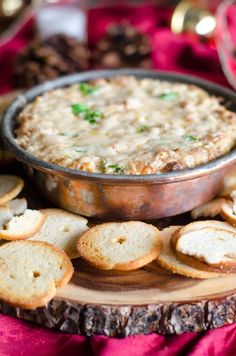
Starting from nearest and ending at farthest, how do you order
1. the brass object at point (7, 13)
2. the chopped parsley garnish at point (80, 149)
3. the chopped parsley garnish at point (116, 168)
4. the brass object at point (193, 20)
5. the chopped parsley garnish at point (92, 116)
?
1. the chopped parsley garnish at point (116, 168)
2. the chopped parsley garnish at point (80, 149)
3. the chopped parsley garnish at point (92, 116)
4. the brass object at point (193, 20)
5. the brass object at point (7, 13)

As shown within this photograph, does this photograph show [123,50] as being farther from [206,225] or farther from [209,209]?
[206,225]

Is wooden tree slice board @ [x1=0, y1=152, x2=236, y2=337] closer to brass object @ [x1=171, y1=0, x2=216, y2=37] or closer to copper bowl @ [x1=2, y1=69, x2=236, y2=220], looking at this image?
copper bowl @ [x1=2, y1=69, x2=236, y2=220]

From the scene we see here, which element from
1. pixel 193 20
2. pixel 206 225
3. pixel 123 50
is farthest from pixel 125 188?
pixel 193 20

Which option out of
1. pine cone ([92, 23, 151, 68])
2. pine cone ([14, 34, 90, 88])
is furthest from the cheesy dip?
pine cone ([92, 23, 151, 68])

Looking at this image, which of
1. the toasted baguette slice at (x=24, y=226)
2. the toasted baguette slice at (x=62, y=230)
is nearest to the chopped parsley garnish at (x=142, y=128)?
the toasted baguette slice at (x=62, y=230)

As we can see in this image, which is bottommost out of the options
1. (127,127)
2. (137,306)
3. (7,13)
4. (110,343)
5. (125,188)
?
(110,343)

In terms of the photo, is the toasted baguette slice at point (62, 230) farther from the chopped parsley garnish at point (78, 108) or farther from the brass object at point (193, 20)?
the brass object at point (193, 20)
